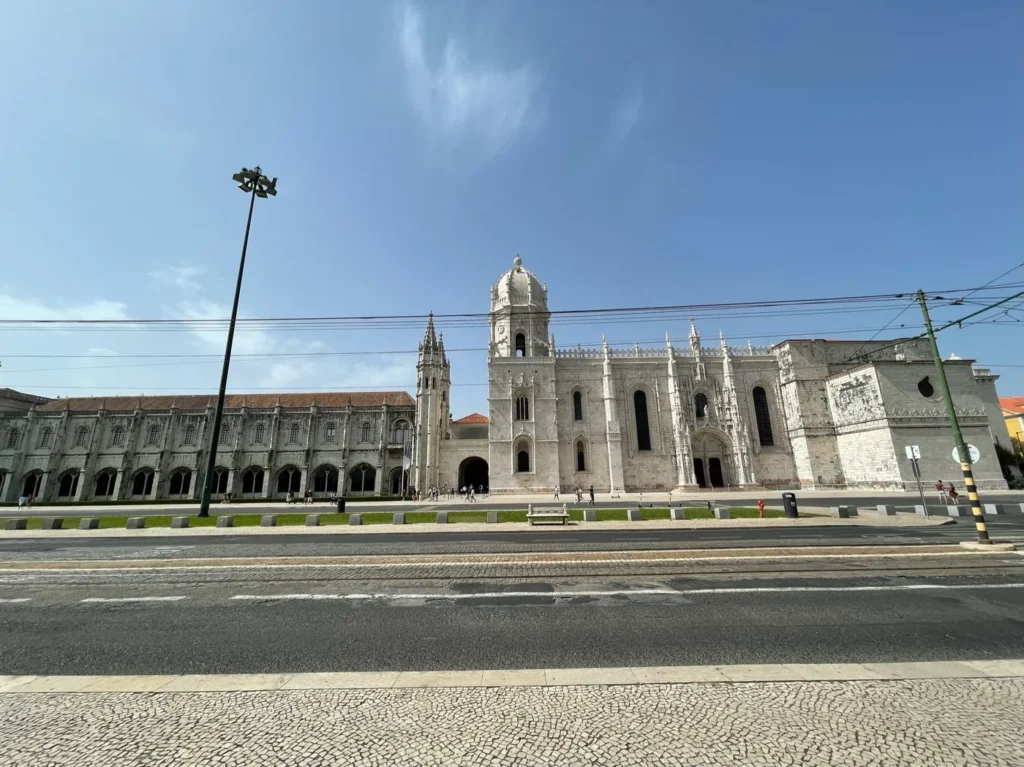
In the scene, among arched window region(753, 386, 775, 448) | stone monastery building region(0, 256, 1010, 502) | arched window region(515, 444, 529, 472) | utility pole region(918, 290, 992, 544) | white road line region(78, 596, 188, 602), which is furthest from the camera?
arched window region(753, 386, 775, 448)

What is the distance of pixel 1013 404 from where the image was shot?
56062mm

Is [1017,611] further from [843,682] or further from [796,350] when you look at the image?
[796,350]

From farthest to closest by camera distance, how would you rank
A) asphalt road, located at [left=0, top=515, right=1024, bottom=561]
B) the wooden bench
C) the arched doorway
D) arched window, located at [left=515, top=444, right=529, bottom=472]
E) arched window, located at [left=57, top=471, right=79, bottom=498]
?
arched window, located at [left=57, top=471, right=79, bottom=498], the arched doorway, arched window, located at [left=515, top=444, right=529, bottom=472], the wooden bench, asphalt road, located at [left=0, top=515, right=1024, bottom=561]

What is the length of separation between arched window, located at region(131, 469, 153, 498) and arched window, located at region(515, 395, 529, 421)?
137 feet

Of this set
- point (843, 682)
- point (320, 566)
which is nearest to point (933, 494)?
point (843, 682)

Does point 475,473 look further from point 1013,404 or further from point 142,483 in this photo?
point 1013,404

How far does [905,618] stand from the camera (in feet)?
18.5

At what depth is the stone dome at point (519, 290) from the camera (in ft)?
143

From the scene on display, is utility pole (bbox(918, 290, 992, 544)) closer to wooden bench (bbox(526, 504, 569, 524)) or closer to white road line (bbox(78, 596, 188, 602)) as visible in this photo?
wooden bench (bbox(526, 504, 569, 524))

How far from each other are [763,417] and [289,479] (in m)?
50.9

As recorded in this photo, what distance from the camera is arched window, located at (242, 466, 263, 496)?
45.8m

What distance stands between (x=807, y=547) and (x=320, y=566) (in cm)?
1212

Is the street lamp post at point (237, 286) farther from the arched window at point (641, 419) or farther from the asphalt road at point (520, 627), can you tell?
the arched window at point (641, 419)

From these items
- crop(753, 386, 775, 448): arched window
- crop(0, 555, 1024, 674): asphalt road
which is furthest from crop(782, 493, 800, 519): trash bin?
crop(753, 386, 775, 448): arched window
